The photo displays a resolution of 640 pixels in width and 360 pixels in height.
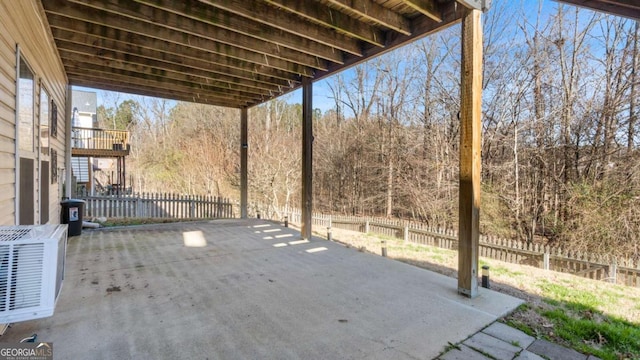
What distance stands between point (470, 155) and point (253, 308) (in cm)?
248

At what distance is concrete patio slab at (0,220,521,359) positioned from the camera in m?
2.03

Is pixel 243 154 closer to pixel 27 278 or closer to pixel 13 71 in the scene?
pixel 13 71

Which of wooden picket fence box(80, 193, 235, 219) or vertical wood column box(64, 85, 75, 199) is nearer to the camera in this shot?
vertical wood column box(64, 85, 75, 199)

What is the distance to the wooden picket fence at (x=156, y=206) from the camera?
8.25 meters

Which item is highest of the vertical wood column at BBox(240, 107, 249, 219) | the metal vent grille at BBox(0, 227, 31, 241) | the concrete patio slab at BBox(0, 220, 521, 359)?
the vertical wood column at BBox(240, 107, 249, 219)

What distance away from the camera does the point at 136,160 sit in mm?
17688

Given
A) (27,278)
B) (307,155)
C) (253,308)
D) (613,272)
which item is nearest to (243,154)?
(307,155)

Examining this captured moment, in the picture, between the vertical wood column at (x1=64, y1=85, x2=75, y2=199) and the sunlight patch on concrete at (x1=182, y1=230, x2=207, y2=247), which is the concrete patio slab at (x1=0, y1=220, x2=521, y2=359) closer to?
the sunlight patch on concrete at (x1=182, y1=230, x2=207, y2=247)

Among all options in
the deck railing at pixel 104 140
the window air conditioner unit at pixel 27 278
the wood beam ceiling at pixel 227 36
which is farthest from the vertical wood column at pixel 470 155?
the deck railing at pixel 104 140

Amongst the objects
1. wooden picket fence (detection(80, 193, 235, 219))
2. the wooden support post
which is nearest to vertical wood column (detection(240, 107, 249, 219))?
wooden picket fence (detection(80, 193, 235, 219))

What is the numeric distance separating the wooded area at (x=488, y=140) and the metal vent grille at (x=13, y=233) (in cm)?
940

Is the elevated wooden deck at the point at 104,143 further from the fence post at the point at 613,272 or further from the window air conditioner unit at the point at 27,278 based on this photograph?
the fence post at the point at 613,272

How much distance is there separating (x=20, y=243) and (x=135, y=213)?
26.9 feet

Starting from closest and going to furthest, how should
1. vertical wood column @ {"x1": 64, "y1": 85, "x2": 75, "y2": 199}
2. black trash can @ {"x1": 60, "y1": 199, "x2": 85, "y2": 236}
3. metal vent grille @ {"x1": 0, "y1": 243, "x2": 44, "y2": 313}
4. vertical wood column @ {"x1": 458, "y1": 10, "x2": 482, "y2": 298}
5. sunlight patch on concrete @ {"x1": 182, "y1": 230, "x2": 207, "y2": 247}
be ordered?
metal vent grille @ {"x1": 0, "y1": 243, "x2": 44, "y2": 313} < vertical wood column @ {"x1": 458, "y1": 10, "x2": 482, "y2": 298} < sunlight patch on concrete @ {"x1": 182, "y1": 230, "x2": 207, "y2": 247} < black trash can @ {"x1": 60, "y1": 199, "x2": 85, "y2": 236} < vertical wood column @ {"x1": 64, "y1": 85, "x2": 75, "y2": 199}
